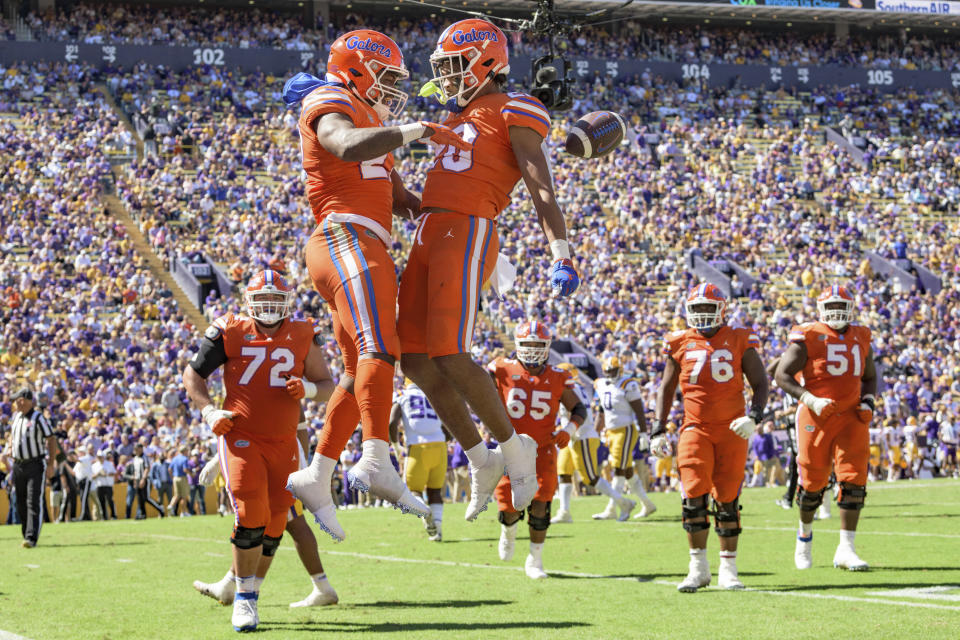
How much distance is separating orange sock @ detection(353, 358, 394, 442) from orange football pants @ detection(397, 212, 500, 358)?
0.26m

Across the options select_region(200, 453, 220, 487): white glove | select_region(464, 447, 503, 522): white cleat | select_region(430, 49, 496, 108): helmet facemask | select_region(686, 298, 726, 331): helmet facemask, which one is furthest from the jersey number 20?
select_region(686, 298, 726, 331): helmet facemask

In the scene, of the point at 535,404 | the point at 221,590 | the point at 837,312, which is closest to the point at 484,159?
the point at 221,590

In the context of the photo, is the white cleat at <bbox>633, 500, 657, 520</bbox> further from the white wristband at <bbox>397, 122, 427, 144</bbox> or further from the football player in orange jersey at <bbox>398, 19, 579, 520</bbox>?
the white wristband at <bbox>397, 122, 427, 144</bbox>

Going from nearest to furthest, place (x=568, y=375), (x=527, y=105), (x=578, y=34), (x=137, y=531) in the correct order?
(x=527, y=105) < (x=568, y=375) < (x=137, y=531) < (x=578, y=34)

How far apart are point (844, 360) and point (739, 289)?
2104 centimetres

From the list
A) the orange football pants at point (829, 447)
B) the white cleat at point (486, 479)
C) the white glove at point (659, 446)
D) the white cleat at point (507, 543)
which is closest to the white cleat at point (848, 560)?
the orange football pants at point (829, 447)

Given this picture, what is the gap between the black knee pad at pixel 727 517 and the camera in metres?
9.92

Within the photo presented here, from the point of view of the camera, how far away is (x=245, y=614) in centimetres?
787

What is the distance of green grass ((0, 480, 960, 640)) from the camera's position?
7.72 meters

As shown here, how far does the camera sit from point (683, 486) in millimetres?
9977

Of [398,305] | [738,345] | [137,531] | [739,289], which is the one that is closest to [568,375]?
[738,345]

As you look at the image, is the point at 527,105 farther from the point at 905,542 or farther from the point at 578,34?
the point at 578,34

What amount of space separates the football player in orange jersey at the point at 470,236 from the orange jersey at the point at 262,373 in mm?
2554

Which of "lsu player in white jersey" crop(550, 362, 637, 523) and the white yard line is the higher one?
"lsu player in white jersey" crop(550, 362, 637, 523)
